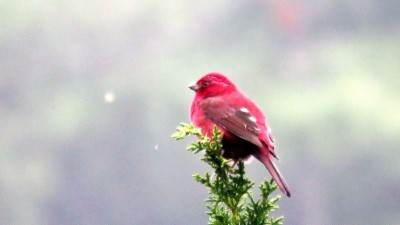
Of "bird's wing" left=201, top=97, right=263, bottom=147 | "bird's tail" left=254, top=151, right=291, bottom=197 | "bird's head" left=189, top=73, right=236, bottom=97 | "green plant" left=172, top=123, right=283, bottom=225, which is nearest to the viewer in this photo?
"green plant" left=172, top=123, right=283, bottom=225

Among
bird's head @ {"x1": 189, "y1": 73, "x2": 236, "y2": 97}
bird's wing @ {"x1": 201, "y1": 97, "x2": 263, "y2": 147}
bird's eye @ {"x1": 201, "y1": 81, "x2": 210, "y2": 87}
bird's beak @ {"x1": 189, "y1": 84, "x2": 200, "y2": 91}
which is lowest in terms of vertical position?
bird's wing @ {"x1": 201, "y1": 97, "x2": 263, "y2": 147}

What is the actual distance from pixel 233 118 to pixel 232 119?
0.02 metres

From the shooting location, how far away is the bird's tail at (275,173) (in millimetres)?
2463

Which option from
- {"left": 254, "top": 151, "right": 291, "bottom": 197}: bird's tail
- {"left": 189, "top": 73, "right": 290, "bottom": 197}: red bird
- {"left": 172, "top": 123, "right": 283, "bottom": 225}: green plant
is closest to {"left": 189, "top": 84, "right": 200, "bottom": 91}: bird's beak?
{"left": 189, "top": 73, "right": 290, "bottom": 197}: red bird

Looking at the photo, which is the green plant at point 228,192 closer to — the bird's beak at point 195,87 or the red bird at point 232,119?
the red bird at point 232,119

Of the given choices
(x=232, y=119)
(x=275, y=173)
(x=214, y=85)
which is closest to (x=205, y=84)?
(x=214, y=85)

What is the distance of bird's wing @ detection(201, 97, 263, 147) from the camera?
110 inches

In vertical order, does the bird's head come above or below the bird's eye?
below

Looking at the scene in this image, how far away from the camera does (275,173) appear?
259 cm

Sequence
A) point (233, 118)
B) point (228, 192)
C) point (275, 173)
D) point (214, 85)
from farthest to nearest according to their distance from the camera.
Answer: point (214, 85) → point (233, 118) → point (275, 173) → point (228, 192)

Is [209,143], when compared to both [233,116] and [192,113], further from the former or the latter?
[192,113]

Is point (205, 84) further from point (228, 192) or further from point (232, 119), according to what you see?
point (228, 192)

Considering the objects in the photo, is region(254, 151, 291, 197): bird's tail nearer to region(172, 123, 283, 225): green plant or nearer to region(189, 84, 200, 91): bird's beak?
region(172, 123, 283, 225): green plant

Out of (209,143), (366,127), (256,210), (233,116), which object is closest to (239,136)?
(233,116)
